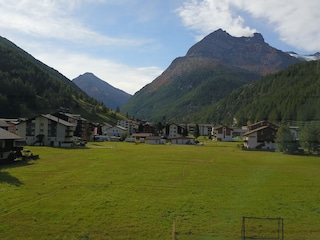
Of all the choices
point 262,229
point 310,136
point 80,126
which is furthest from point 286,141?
point 80,126

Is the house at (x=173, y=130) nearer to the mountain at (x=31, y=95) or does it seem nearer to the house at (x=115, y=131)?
the house at (x=115, y=131)

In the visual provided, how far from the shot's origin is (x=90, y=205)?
19453 mm

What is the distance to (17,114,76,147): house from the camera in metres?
65.3

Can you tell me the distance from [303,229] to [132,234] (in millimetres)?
7940

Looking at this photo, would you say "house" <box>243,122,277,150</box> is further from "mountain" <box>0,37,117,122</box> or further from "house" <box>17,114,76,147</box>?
"mountain" <box>0,37,117,122</box>

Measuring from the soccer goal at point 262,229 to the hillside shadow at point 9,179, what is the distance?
16567mm

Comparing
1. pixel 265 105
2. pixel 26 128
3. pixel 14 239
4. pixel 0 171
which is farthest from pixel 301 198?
pixel 265 105

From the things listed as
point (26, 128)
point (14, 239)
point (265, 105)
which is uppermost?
point (265, 105)

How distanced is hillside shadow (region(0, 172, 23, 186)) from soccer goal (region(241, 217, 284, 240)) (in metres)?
16.6

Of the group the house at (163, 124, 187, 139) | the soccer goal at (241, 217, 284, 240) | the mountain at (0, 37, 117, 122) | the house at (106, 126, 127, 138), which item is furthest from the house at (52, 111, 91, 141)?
the soccer goal at (241, 217, 284, 240)

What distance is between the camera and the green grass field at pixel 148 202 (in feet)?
51.4

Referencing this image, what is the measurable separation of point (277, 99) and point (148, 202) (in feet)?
405

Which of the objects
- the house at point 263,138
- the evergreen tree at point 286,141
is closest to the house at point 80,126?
the house at point 263,138

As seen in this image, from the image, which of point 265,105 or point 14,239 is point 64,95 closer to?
point 265,105
